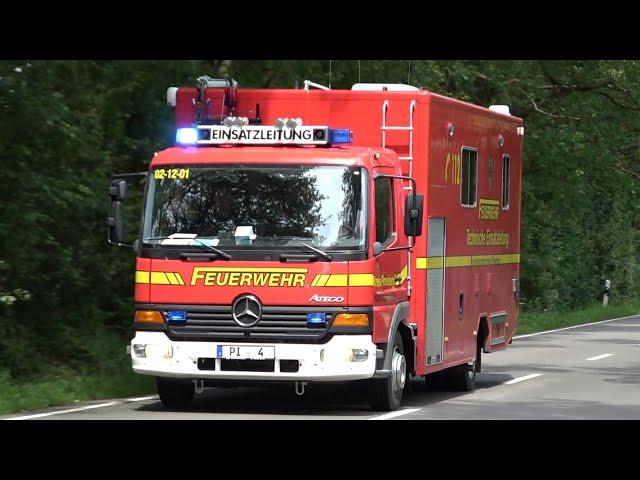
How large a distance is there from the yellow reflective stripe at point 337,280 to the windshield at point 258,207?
0.89 ft

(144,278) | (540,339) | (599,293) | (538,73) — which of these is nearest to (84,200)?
(144,278)

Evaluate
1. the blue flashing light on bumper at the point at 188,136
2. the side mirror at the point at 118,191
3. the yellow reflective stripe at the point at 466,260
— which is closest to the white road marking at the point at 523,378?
the yellow reflective stripe at the point at 466,260

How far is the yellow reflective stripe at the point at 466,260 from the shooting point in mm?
16391

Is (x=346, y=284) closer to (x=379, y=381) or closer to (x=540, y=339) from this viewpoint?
(x=379, y=381)

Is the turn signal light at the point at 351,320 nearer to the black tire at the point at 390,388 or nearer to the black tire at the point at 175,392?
the black tire at the point at 390,388

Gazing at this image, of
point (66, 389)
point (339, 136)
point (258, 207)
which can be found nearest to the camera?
point (258, 207)

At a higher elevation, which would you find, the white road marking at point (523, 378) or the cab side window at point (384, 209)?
the cab side window at point (384, 209)

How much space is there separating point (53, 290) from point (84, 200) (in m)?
1.46

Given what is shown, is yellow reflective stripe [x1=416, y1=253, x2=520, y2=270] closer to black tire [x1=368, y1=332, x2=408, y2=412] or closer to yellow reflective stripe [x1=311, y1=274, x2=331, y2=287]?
black tire [x1=368, y1=332, x2=408, y2=412]

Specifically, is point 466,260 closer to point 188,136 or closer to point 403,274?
point 403,274

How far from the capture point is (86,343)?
19.8 m

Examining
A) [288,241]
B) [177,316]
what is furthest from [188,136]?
[177,316]

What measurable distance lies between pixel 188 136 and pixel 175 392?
8.31 feet

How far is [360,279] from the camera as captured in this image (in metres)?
14.6
